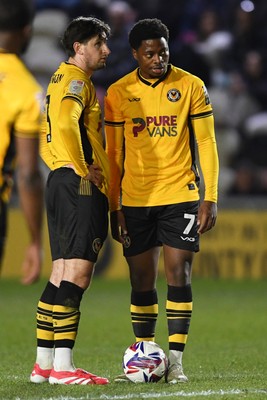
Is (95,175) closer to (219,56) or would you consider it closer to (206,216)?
(206,216)

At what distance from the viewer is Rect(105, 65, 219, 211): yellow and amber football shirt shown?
6.68 metres

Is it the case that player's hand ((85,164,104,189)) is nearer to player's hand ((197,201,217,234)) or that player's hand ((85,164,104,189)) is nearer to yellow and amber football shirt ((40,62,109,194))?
yellow and amber football shirt ((40,62,109,194))

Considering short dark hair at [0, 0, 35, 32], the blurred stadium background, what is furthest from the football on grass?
the blurred stadium background

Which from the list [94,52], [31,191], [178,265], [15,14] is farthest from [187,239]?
[15,14]

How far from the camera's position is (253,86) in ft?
57.2

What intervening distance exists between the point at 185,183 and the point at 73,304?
104cm

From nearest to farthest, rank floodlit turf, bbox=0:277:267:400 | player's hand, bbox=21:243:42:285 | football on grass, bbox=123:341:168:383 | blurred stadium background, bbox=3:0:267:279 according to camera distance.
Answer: player's hand, bbox=21:243:42:285
floodlit turf, bbox=0:277:267:400
football on grass, bbox=123:341:168:383
blurred stadium background, bbox=3:0:267:279

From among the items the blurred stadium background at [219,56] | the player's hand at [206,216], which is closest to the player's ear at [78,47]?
the player's hand at [206,216]

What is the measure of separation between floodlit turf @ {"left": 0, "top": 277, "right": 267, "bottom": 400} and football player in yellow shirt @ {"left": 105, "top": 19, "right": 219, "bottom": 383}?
556 mm

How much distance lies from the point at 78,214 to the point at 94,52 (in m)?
0.97

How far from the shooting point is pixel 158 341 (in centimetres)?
906

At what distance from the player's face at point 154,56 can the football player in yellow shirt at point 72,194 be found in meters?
0.26

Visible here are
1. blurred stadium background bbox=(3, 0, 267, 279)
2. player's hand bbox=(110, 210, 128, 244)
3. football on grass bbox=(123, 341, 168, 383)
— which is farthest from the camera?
blurred stadium background bbox=(3, 0, 267, 279)

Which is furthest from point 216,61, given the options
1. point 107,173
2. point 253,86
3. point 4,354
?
point 107,173
